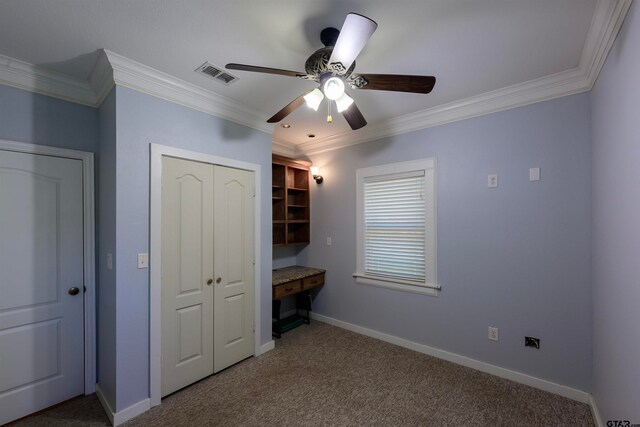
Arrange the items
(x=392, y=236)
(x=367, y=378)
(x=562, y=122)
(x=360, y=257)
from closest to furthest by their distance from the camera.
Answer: (x=562, y=122), (x=367, y=378), (x=392, y=236), (x=360, y=257)

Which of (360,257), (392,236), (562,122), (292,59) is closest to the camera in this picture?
(292,59)

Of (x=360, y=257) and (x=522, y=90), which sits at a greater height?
(x=522, y=90)

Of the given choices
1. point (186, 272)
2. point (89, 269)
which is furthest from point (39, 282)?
point (186, 272)

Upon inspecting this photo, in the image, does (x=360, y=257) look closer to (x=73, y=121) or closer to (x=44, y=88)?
(x=73, y=121)

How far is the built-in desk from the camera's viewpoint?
332 cm

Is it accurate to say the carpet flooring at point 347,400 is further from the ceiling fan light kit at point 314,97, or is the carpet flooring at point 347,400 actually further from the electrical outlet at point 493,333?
the ceiling fan light kit at point 314,97

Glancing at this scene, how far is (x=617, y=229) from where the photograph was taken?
1521mm

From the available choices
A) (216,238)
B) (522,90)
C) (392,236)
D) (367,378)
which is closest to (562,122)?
(522,90)

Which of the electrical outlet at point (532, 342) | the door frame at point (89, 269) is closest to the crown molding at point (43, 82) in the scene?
the door frame at point (89, 269)

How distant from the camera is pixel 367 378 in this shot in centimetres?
252

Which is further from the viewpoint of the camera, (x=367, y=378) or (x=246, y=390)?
(x=367, y=378)

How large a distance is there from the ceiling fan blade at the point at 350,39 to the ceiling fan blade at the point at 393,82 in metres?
0.14

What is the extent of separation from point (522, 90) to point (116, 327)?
375 cm

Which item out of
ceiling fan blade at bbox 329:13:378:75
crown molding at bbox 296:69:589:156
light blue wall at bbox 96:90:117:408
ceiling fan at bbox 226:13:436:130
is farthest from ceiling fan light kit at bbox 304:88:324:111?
crown molding at bbox 296:69:589:156
